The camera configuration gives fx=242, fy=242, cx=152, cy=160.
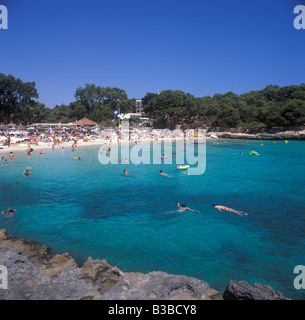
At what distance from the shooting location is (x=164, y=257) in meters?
7.36

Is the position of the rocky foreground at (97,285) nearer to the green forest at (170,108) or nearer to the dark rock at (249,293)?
the dark rock at (249,293)

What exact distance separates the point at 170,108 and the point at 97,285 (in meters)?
63.4

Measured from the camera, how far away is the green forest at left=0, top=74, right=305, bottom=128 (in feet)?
163

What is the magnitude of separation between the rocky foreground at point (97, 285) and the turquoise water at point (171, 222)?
1.02 meters

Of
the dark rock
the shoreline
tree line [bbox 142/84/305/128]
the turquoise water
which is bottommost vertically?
the turquoise water

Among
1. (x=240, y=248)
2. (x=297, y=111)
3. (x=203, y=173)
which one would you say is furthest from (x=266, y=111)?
(x=240, y=248)

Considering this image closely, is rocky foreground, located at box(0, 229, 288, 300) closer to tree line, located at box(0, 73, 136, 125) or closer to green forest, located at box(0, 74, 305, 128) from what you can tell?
green forest, located at box(0, 74, 305, 128)

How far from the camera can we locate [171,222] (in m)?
9.91

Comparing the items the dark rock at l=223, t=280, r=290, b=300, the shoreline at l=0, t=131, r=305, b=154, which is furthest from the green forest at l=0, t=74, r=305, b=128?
the dark rock at l=223, t=280, r=290, b=300

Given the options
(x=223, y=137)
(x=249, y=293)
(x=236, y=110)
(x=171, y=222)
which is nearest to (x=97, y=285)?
(x=249, y=293)

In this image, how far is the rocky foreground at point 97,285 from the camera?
15.7ft

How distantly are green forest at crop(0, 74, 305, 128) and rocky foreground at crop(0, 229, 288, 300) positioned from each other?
4954cm

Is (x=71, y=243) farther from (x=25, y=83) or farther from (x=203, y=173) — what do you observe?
(x=25, y=83)

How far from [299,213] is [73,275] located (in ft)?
31.6
